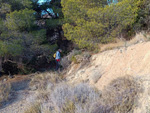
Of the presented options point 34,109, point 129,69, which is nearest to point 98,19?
point 129,69

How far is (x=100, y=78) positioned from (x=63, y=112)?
270 cm

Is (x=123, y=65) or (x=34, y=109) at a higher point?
(x=123, y=65)

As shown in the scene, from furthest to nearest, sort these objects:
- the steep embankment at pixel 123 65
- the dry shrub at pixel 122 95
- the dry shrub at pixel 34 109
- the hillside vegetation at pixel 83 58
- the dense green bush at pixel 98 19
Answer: the dense green bush at pixel 98 19
the steep embankment at pixel 123 65
the dry shrub at pixel 34 109
the hillside vegetation at pixel 83 58
the dry shrub at pixel 122 95

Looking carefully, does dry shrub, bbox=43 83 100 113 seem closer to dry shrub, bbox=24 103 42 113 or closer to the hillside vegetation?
the hillside vegetation

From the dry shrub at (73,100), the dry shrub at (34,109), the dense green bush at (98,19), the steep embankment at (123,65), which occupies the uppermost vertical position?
the dense green bush at (98,19)

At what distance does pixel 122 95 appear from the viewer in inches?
153

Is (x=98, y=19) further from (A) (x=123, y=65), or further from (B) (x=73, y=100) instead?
(B) (x=73, y=100)

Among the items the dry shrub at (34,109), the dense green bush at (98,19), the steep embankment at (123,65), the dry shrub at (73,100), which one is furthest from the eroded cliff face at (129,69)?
the dense green bush at (98,19)

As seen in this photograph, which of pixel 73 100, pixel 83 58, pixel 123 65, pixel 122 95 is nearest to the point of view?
pixel 122 95

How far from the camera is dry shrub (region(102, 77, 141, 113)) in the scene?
3.67 m

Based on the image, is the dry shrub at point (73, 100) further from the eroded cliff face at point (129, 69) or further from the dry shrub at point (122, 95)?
the eroded cliff face at point (129, 69)

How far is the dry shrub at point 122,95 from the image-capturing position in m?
3.67

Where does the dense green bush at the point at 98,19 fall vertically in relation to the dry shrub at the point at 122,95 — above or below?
above

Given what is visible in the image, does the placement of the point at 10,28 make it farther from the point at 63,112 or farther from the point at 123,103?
the point at 123,103
